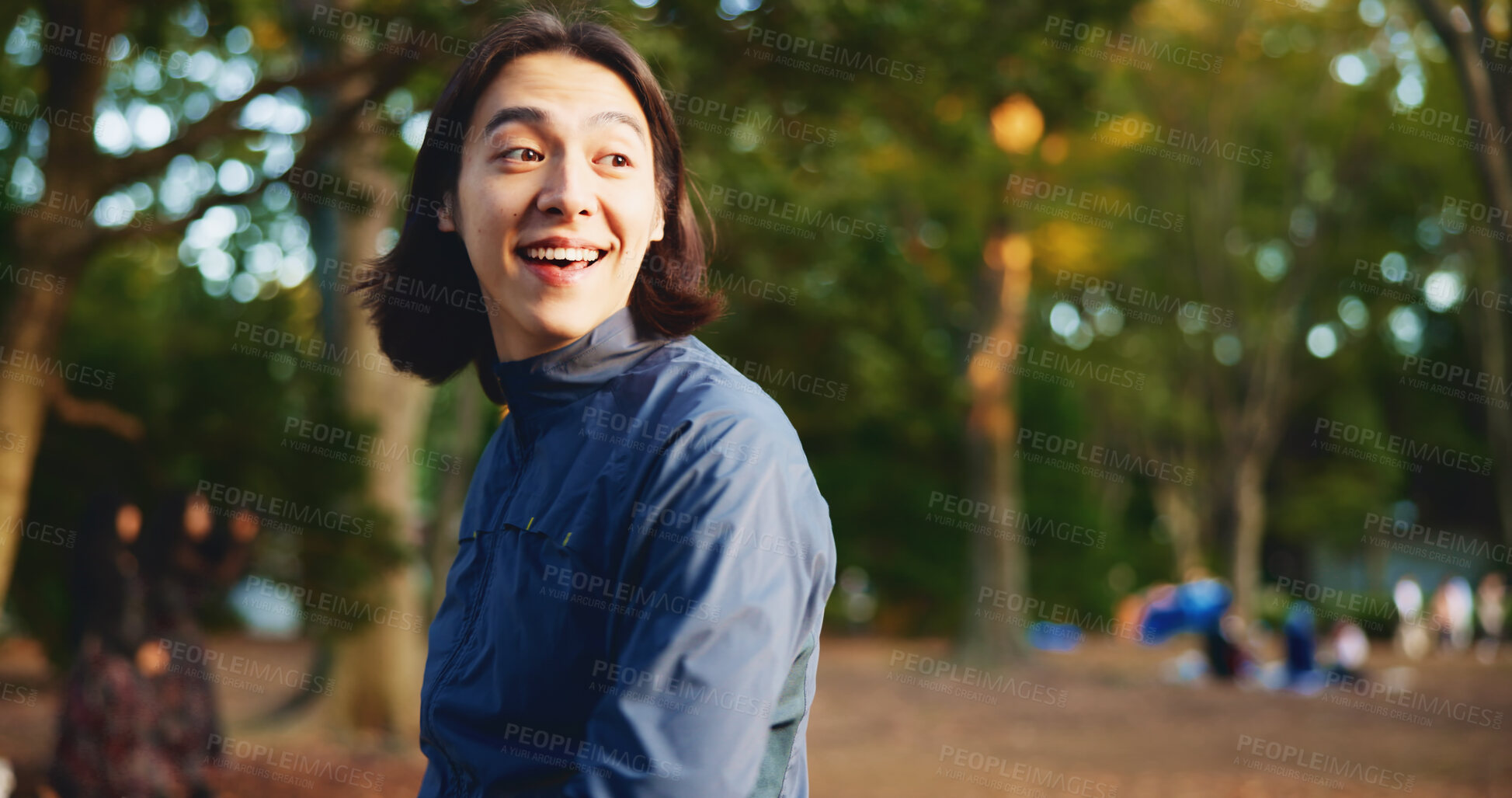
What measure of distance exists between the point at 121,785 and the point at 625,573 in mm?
6015

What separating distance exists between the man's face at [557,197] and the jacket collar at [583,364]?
0.10 feet

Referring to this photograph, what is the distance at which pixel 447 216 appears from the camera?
1987mm

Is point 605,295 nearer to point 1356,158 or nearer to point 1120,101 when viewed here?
point 1120,101

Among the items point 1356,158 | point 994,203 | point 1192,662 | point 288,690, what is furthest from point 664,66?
point 1356,158

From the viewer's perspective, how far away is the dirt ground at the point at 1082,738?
9469mm

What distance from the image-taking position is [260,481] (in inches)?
290
